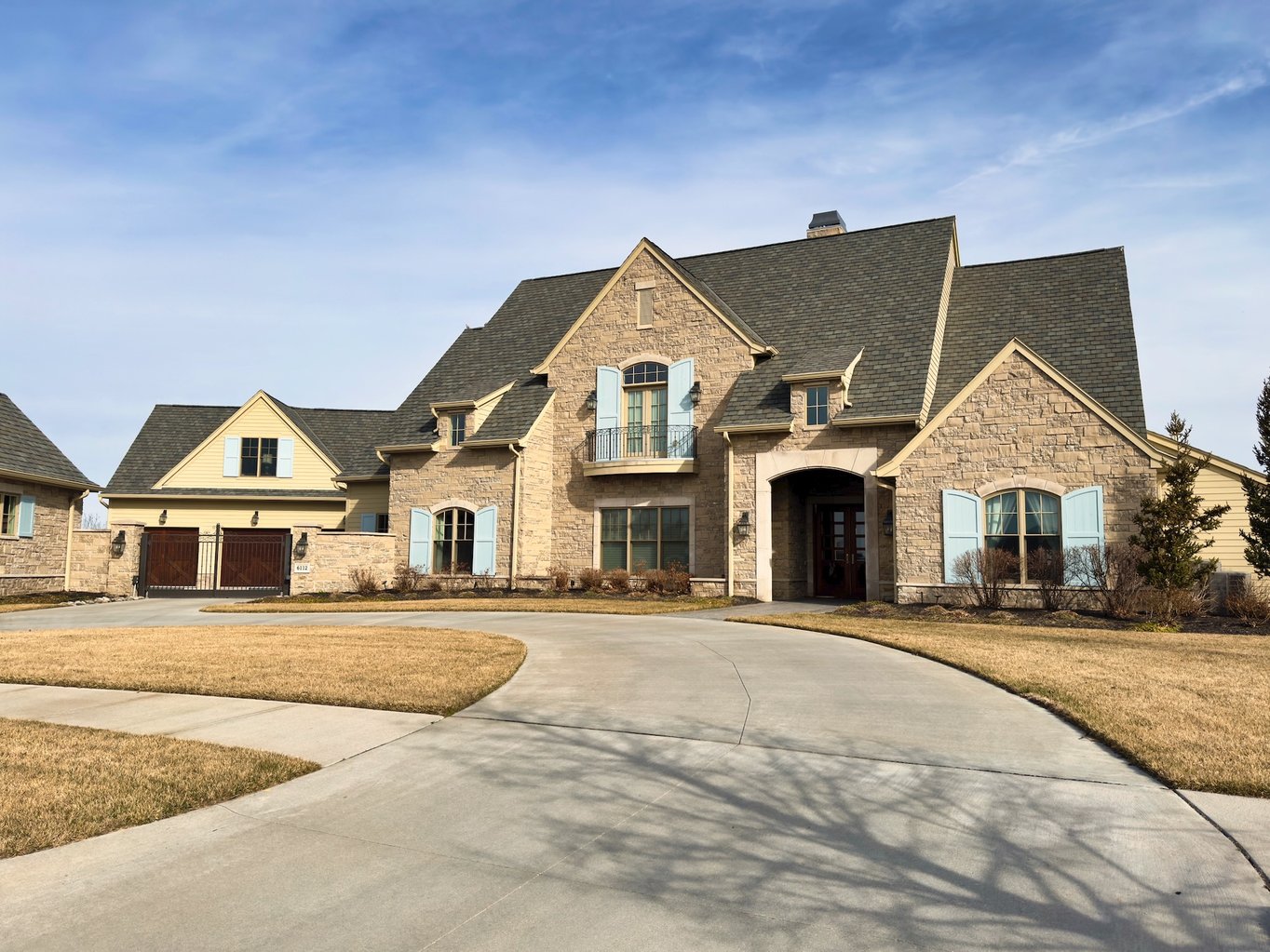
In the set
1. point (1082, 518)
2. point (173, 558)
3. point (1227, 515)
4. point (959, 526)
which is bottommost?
point (173, 558)

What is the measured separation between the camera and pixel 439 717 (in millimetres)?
7793

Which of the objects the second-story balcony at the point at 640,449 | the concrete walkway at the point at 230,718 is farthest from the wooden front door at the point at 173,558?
the concrete walkway at the point at 230,718

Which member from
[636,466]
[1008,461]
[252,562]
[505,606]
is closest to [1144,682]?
[1008,461]

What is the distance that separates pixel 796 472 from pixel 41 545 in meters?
21.4

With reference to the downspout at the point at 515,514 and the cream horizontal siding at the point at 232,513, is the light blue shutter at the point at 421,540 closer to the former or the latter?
the downspout at the point at 515,514

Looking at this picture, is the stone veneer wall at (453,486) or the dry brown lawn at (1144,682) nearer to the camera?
the dry brown lawn at (1144,682)

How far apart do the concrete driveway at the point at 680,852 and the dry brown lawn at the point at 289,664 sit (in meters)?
1.45


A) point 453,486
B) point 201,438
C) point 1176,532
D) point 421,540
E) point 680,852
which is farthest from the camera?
point 201,438

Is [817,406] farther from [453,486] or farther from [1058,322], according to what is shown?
[453,486]

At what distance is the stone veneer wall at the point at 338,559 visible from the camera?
2464cm

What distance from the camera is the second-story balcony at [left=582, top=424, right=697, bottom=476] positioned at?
2378cm

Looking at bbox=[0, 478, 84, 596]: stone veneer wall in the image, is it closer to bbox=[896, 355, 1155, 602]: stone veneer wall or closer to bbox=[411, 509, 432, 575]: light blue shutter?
bbox=[411, 509, 432, 575]: light blue shutter

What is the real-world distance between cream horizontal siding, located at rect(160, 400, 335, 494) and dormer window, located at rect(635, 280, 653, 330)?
13.5 m

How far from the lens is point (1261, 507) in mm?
17469
